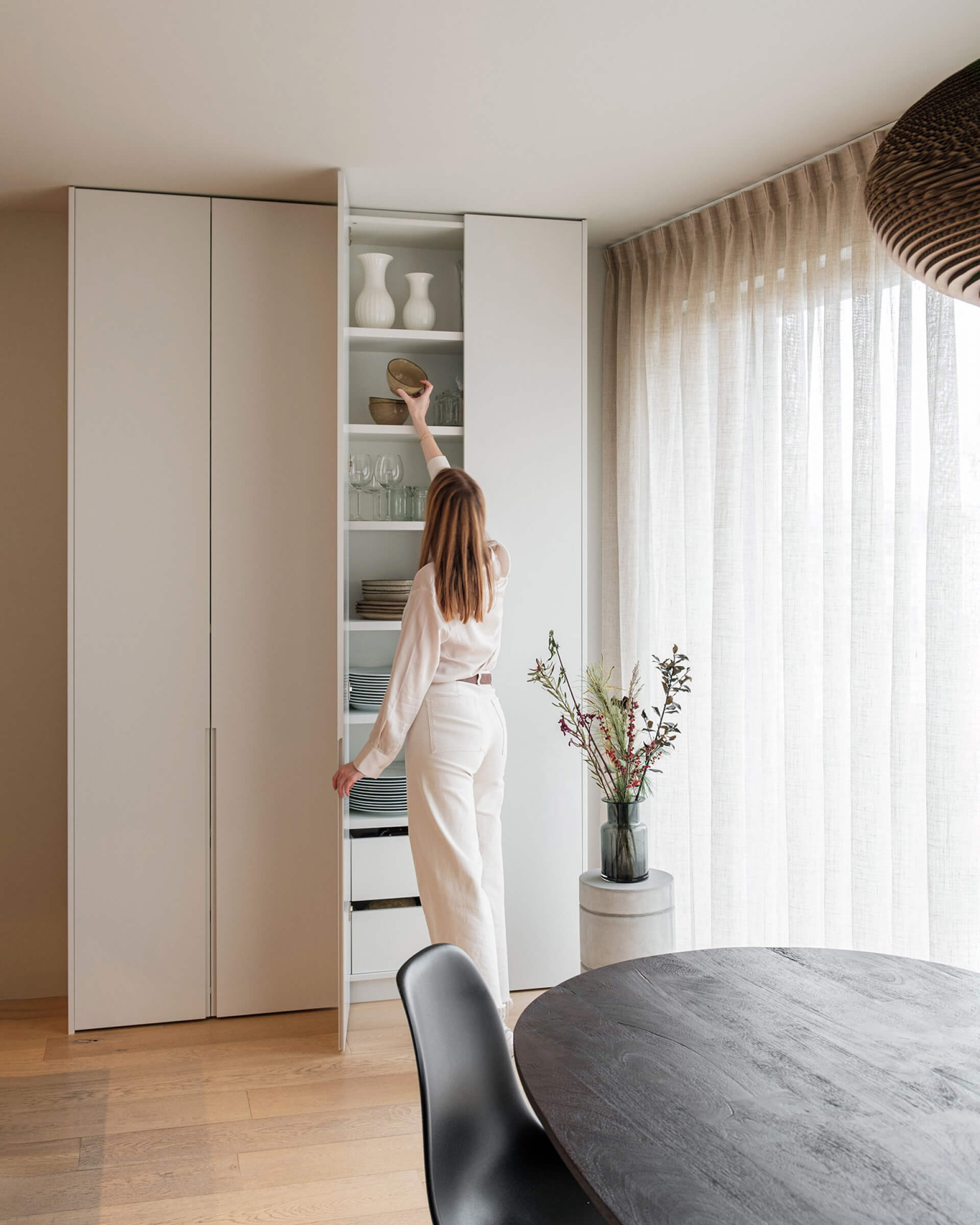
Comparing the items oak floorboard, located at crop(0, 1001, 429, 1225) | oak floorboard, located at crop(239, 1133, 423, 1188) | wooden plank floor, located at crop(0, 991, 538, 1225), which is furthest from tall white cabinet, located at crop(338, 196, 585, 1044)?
oak floorboard, located at crop(239, 1133, 423, 1188)

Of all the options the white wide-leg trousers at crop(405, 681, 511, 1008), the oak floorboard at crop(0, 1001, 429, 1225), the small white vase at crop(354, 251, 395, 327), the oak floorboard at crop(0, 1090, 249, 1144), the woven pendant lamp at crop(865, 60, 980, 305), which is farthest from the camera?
the small white vase at crop(354, 251, 395, 327)

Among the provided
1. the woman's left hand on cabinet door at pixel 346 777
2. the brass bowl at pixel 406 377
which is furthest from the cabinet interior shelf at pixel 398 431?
the woman's left hand on cabinet door at pixel 346 777

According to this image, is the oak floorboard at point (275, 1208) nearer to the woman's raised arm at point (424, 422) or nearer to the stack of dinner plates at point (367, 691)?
the stack of dinner plates at point (367, 691)

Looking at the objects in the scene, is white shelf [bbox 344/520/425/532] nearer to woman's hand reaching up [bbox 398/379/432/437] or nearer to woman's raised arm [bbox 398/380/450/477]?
woman's raised arm [bbox 398/380/450/477]

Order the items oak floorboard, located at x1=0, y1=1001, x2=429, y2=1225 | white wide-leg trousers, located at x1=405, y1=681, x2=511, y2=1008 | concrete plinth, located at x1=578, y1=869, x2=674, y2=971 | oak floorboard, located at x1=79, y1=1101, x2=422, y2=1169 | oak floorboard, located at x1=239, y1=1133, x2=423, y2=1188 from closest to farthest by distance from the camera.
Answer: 1. oak floorboard, located at x1=0, y1=1001, x2=429, y2=1225
2. oak floorboard, located at x1=239, y1=1133, x2=423, y2=1188
3. oak floorboard, located at x1=79, y1=1101, x2=422, y2=1169
4. white wide-leg trousers, located at x1=405, y1=681, x2=511, y2=1008
5. concrete plinth, located at x1=578, y1=869, x2=674, y2=971

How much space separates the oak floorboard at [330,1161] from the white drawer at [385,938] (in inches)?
31.5

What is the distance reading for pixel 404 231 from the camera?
11.5 ft

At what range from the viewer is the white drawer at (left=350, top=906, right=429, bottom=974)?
3.41 m

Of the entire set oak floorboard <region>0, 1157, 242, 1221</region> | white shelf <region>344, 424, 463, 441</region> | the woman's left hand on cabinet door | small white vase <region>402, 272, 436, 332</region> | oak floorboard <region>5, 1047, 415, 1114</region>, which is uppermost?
small white vase <region>402, 272, 436, 332</region>

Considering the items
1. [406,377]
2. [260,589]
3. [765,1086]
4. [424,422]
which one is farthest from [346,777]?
[765,1086]

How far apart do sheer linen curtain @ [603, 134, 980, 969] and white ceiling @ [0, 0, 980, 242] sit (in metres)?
0.36

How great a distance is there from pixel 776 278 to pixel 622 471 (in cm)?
95

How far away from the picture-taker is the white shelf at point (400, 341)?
3.40 metres

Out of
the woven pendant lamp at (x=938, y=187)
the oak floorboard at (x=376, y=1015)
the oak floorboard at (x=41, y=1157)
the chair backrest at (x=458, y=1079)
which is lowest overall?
the oak floorboard at (x=41, y=1157)
